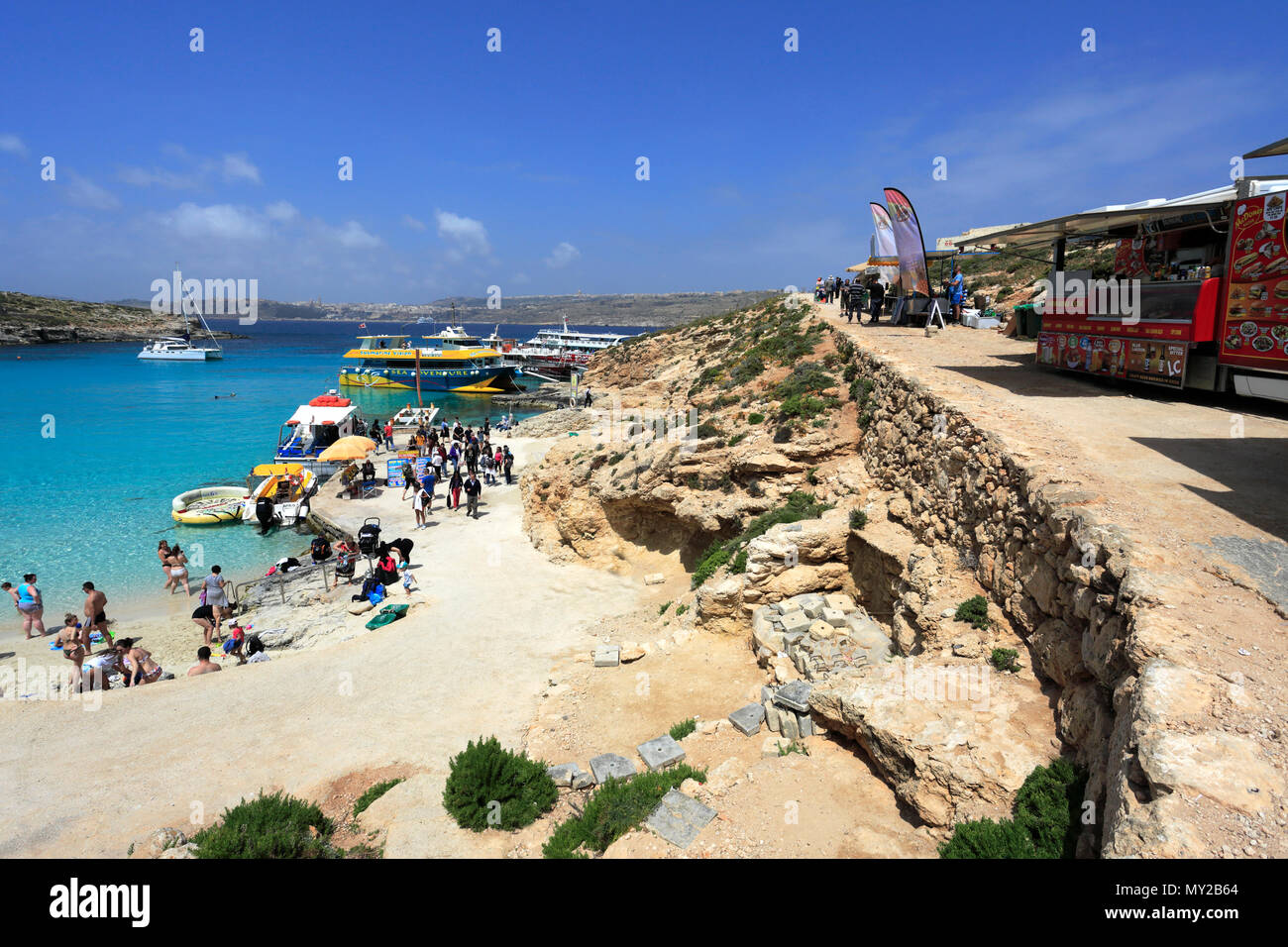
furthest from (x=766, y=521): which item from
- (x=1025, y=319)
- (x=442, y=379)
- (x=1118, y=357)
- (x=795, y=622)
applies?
(x=442, y=379)

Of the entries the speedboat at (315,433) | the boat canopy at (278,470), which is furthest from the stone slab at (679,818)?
the speedboat at (315,433)

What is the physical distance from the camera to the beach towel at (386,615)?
12648mm

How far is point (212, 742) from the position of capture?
8.52m

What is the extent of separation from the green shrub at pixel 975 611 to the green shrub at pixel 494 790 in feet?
16.3

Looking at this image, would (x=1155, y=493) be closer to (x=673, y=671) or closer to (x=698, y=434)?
(x=673, y=671)

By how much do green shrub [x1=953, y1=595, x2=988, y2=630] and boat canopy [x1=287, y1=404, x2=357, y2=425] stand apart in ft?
91.5

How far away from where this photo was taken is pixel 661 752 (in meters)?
6.93

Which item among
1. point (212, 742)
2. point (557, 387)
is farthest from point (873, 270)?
point (557, 387)

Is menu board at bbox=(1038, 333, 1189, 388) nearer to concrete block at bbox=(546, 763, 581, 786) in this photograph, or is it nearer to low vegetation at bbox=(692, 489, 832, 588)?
low vegetation at bbox=(692, 489, 832, 588)

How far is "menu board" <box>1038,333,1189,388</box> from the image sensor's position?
10180 mm
